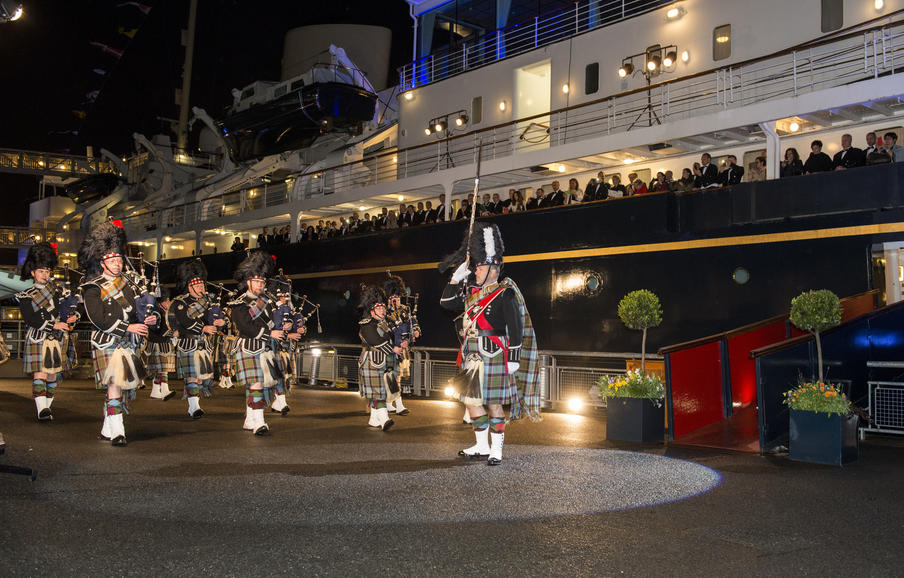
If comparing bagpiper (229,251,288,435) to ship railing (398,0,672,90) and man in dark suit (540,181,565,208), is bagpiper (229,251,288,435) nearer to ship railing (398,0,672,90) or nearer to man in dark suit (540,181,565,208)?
man in dark suit (540,181,565,208)

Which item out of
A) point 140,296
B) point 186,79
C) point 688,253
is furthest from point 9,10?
point 186,79

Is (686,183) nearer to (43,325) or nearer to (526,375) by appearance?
(526,375)

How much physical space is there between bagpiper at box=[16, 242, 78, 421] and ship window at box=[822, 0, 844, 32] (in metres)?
13.9

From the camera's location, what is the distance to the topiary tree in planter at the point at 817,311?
26.3ft

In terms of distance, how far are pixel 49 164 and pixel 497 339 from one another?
1623 inches

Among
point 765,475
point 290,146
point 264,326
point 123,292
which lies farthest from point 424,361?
point 290,146

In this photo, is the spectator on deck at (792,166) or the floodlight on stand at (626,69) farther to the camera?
the floodlight on stand at (626,69)

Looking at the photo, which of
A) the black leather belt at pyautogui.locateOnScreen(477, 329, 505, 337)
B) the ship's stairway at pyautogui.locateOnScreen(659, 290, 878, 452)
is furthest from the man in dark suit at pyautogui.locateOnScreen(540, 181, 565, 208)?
the black leather belt at pyautogui.locateOnScreen(477, 329, 505, 337)

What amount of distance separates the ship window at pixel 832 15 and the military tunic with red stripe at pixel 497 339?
33.6ft

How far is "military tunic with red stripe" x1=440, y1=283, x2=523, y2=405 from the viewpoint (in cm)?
737

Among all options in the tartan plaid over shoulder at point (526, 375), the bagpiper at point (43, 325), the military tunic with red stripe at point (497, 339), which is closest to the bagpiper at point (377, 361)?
the tartan plaid over shoulder at point (526, 375)

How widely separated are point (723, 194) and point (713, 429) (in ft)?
16.2

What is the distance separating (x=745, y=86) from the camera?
14.3 meters

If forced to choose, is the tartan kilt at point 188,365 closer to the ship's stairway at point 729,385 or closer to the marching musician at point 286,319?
the marching musician at point 286,319
